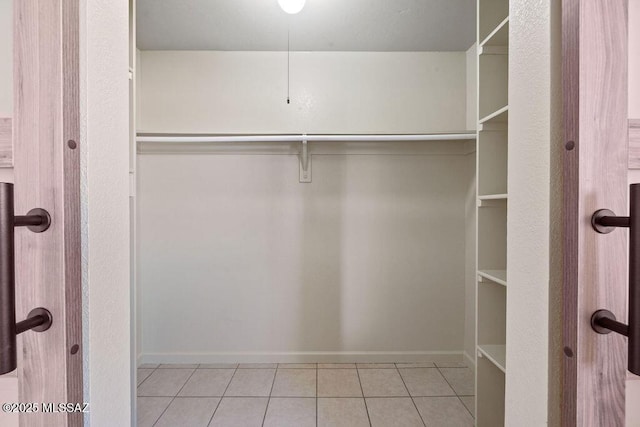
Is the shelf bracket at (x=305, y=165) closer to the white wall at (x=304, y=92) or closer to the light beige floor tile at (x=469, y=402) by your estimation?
the white wall at (x=304, y=92)

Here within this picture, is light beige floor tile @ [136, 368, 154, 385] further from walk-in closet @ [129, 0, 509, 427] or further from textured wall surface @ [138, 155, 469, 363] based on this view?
textured wall surface @ [138, 155, 469, 363]

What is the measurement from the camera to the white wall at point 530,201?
1.65 feet

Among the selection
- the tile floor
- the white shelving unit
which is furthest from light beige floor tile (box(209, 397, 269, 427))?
the white shelving unit

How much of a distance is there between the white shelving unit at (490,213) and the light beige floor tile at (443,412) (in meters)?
0.24

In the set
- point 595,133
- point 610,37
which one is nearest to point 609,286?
point 595,133

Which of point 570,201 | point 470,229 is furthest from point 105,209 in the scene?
point 470,229

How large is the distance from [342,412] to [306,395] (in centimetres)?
30

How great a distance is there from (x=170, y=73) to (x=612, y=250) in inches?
117

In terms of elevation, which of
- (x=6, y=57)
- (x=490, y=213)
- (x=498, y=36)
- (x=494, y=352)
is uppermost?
(x=498, y=36)

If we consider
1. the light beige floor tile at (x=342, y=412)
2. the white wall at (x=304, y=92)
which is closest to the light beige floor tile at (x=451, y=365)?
the light beige floor tile at (x=342, y=412)

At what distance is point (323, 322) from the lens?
246 cm

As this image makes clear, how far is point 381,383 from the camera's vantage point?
216 cm

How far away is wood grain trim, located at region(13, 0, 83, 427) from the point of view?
0.42 metres

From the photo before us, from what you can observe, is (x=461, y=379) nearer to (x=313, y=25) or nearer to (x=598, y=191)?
(x=598, y=191)
